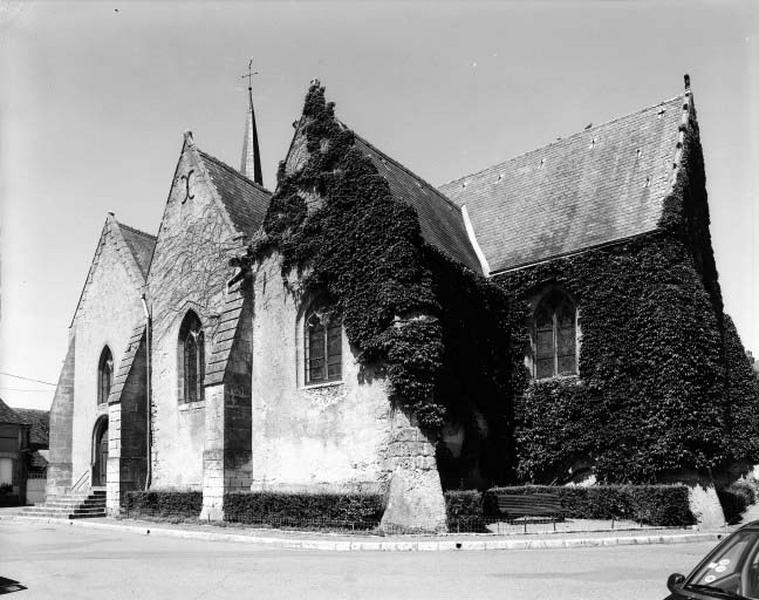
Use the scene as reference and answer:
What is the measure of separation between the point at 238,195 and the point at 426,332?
437 inches

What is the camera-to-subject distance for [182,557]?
14.0m

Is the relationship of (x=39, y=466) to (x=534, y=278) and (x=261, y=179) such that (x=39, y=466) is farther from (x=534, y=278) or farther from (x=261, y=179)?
(x=534, y=278)

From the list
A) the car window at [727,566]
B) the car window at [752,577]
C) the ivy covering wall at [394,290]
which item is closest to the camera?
the car window at [752,577]

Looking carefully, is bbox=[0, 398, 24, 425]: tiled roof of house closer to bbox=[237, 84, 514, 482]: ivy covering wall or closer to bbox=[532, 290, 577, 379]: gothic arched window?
bbox=[237, 84, 514, 482]: ivy covering wall

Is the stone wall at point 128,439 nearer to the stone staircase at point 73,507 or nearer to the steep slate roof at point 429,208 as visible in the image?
the stone staircase at point 73,507

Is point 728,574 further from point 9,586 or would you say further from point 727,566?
point 9,586

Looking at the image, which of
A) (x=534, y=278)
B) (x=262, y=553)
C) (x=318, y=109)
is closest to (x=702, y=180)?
Answer: (x=534, y=278)

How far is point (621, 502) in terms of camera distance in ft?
59.3

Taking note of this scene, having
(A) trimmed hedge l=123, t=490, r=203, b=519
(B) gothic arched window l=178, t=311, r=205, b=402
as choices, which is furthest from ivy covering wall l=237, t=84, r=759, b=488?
(A) trimmed hedge l=123, t=490, r=203, b=519

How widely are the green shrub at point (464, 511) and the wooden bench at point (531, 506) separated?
4.21ft

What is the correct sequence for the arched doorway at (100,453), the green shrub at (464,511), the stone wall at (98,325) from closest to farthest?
the green shrub at (464,511), the arched doorway at (100,453), the stone wall at (98,325)

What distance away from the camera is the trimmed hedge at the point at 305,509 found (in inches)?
682

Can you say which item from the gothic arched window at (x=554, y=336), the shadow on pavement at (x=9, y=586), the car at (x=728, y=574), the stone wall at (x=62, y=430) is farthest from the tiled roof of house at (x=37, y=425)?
the car at (x=728, y=574)

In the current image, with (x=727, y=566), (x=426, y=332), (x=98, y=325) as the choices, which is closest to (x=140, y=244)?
(x=98, y=325)
